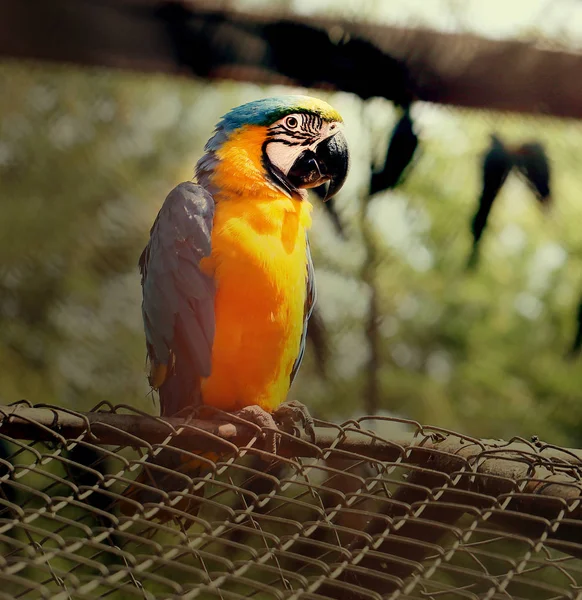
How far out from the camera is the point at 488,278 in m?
2.98

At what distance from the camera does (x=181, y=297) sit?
113 cm

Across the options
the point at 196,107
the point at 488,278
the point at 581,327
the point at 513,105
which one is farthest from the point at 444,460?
the point at 488,278

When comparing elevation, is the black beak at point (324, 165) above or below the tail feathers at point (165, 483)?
above

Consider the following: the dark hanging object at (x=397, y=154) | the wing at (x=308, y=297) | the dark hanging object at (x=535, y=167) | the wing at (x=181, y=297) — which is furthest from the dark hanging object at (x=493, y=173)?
the wing at (x=181, y=297)

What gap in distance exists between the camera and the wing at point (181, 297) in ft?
3.68

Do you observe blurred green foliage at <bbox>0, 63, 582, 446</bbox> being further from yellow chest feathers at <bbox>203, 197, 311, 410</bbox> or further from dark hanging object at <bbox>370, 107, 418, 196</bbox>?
yellow chest feathers at <bbox>203, 197, 311, 410</bbox>

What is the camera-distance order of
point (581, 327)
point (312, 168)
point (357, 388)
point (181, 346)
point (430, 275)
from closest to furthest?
point (181, 346) < point (312, 168) < point (581, 327) < point (357, 388) < point (430, 275)

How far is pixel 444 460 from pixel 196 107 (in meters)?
2.10

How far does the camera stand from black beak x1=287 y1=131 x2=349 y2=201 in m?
1.32

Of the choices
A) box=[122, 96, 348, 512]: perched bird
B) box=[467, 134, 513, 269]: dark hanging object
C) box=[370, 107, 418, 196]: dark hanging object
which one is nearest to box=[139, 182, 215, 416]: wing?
box=[122, 96, 348, 512]: perched bird

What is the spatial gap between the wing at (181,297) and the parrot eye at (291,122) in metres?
0.25

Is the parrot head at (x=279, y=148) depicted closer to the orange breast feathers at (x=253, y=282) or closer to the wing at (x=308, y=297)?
the orange breast feathers at (x=253, y=282)

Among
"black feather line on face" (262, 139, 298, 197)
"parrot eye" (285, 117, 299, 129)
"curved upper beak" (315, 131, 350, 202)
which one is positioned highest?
"parrot eye" (285, 117, 299, 129)

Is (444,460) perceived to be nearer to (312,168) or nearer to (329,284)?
(312,168)
